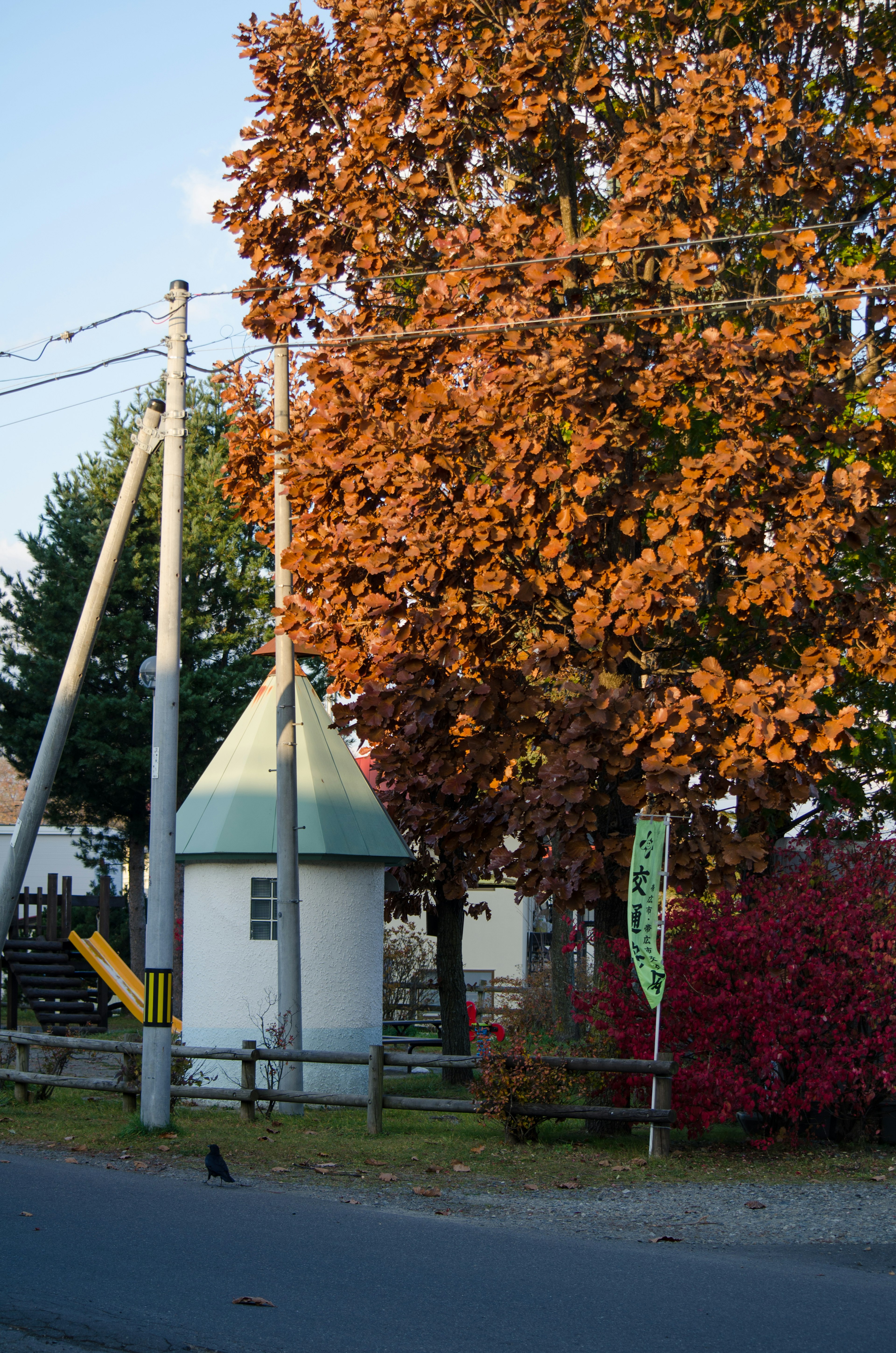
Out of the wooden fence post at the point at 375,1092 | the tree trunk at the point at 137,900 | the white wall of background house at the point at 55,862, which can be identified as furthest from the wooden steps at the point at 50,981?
the white wall of background house at the point at 55,862

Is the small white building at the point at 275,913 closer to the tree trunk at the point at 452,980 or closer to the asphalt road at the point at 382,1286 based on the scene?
the tree trunk at the point at 452,980

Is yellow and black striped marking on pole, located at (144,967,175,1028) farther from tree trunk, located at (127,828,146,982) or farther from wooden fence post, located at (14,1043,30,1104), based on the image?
tree trunk, located at (127,828,146,982)

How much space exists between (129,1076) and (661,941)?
6184mm

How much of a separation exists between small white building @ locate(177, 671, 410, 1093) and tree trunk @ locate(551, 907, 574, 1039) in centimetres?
353

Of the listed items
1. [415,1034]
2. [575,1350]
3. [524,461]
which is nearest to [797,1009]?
[524,461]

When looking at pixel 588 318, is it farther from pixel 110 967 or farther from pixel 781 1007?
pixel 110 967

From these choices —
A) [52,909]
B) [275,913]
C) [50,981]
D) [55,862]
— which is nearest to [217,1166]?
[275,913]

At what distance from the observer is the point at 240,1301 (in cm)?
680

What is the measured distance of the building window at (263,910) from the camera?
57.2 feet

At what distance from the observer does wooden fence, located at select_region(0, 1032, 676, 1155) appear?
494 inches

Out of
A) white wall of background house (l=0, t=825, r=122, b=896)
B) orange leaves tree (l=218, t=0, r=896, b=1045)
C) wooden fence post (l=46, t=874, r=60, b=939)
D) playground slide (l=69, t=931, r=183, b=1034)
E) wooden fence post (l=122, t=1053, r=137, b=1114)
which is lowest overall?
wooden fence post (l=122, t=1053, r=137, b=1114)

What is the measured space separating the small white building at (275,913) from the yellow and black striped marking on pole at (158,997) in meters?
3.96

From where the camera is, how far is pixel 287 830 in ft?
53.0

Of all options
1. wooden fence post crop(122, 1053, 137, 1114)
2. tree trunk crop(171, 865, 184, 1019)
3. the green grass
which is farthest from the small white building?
wooden fence post crop(122, 1053, 137, 1114)
